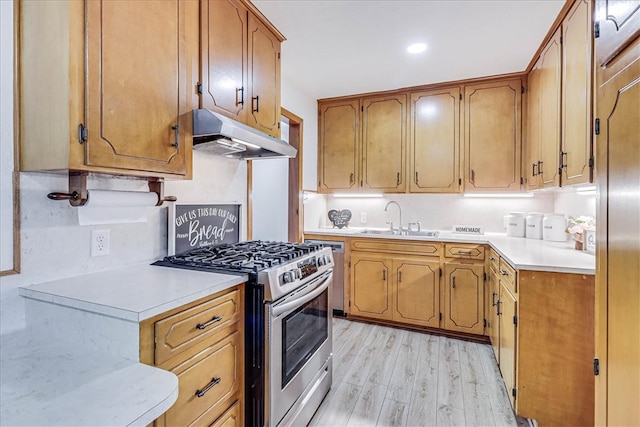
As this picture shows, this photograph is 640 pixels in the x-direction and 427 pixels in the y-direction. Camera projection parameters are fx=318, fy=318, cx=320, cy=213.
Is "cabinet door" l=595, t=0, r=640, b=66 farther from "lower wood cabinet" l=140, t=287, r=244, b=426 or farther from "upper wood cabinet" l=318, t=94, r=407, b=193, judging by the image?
"upper wood cabinet" l=318, t=94, r=407, b=193

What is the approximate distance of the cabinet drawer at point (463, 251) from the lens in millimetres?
2926

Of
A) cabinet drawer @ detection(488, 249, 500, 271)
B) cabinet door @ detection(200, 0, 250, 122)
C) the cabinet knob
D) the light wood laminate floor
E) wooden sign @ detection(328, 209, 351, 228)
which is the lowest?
the light wood laminate floor

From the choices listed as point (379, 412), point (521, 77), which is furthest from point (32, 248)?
point (521, 77)

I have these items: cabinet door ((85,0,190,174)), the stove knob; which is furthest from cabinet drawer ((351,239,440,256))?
cabinet door ((85,0,190,174))

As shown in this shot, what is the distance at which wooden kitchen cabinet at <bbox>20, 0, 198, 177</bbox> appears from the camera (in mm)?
1078

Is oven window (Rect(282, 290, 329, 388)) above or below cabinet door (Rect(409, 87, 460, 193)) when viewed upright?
below

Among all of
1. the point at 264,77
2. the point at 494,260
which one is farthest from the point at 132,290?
the point at 494,260

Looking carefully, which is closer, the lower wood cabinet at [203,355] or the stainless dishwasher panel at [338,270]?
the lower wood cabinet at [203,355]

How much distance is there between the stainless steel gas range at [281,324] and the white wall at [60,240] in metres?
0.17

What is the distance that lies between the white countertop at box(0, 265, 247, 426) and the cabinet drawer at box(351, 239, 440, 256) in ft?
6.83

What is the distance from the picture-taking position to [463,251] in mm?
2977

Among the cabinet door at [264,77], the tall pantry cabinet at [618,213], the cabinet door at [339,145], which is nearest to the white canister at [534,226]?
the cabinet door at [339,145]

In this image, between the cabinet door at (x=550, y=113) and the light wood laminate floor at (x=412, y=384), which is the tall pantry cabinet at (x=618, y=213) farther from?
the cabinet door at (x=550, y=113)

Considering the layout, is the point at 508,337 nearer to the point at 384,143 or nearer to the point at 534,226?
the point at 534,226
